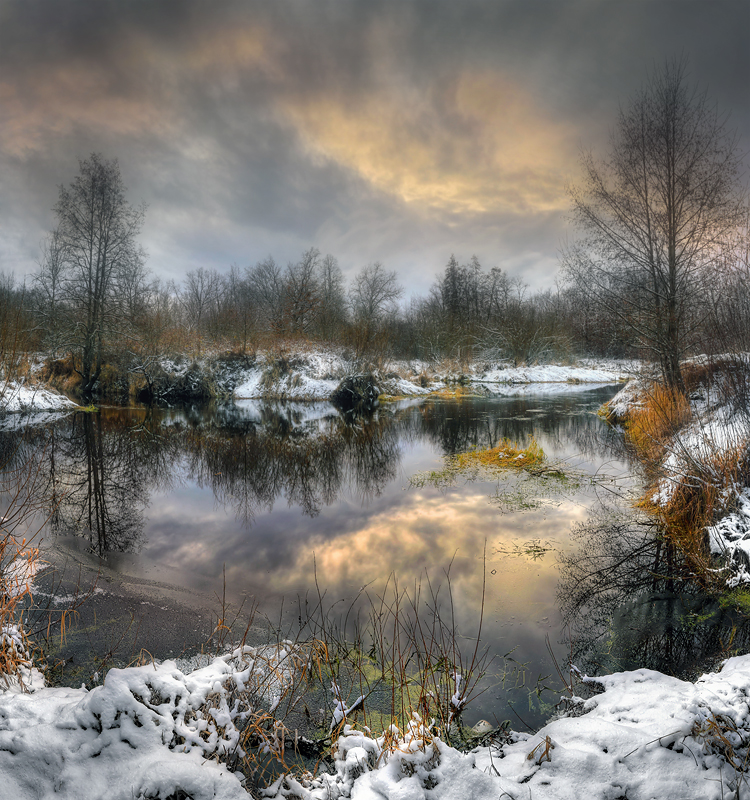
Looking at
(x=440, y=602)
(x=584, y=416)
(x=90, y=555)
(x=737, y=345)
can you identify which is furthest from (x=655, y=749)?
(x=584, y=416)

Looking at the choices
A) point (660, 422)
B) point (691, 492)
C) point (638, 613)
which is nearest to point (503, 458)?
point (660, 422)

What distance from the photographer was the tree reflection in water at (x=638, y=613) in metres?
3.84

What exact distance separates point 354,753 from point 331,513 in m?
5.71

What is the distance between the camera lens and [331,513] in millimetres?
8039

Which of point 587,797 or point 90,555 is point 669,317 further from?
A: point 90,555

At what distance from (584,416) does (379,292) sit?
32.6 m

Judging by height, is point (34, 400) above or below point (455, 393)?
above

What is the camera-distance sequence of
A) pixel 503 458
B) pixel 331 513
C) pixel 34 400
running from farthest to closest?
pixel 34 400 → pixel 503 458 → pixel 331 513

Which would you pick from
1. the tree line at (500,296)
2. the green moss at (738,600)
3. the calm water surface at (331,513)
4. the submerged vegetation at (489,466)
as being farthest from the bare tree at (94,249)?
the green moss at (738,600)

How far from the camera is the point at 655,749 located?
224cm

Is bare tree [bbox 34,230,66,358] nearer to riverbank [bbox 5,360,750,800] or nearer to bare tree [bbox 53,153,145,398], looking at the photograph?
bare tree [bbox 53,153,145,398]

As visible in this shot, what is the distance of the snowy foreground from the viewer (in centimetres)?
198

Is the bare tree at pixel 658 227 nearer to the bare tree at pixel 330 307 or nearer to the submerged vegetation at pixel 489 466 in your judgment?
the submerged vegetation at pixel 489 466

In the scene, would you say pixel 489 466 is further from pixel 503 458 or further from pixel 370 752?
pixel 370 752
